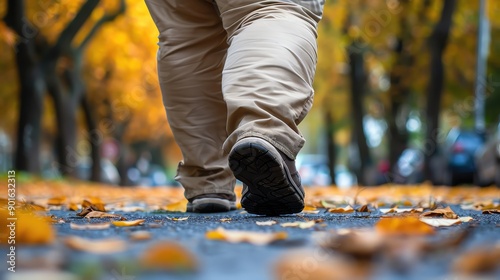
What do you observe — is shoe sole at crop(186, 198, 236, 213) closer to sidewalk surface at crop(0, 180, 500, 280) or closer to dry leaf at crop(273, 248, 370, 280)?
sidewalk surface at crop(0, 180, 500, 280)

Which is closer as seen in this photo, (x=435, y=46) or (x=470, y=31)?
(x=435, y=46)

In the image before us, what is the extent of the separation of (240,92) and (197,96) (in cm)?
97

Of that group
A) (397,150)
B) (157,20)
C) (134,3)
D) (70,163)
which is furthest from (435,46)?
(157,20)

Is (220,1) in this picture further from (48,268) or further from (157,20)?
(48,268)

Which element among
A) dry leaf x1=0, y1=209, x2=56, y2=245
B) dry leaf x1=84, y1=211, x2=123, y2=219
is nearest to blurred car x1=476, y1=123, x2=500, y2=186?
dry leaf x1=84, y1=211, x2=123, y2=219

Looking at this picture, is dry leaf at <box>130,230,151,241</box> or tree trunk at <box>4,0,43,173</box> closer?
dry leaf at <box>130,230,151,241</box>

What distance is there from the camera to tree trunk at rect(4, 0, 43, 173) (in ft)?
52.5

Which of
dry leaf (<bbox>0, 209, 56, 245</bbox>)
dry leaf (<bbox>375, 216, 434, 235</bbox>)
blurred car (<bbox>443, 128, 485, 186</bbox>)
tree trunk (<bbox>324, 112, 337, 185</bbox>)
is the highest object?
dry leaf (<bbox>0, 209, 56, 245</bbox>)

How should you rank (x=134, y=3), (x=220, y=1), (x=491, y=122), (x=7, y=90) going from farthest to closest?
(x=491, y=122) < (x=7, y=90) < (x=134, y=3) < (x=220, y=1)

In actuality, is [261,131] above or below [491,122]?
above

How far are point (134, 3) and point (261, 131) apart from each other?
1832 cm

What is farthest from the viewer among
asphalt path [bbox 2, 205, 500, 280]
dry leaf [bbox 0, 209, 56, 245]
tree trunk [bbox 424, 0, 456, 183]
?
tree trunk [bbox 424, 0, 456, 183]

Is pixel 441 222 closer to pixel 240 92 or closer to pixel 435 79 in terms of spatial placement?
pixel 240 92

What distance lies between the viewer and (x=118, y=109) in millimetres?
28109
